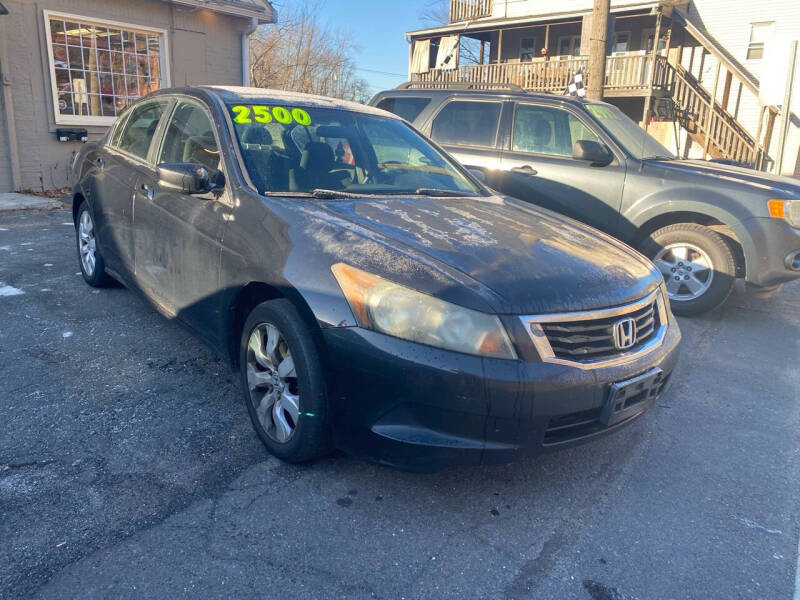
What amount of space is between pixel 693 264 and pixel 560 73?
16953mm

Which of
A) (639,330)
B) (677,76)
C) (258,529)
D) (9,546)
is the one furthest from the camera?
(677,76)

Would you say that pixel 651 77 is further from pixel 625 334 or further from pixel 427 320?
pixel 427 320

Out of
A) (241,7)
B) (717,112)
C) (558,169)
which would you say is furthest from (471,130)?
(717,112)

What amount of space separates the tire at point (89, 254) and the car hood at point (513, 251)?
9.19ft

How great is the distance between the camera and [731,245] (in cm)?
543

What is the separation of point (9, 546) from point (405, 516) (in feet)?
4.68

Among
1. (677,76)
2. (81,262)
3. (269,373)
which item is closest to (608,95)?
(677,76)

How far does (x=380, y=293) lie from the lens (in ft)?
7.85

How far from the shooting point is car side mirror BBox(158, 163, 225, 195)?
10.5ft

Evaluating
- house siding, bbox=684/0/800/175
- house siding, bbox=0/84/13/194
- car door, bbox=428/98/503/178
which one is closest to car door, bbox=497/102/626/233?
car door, bbox=428/98/503/178

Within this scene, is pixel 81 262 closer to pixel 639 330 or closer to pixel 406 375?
pixel 406 375

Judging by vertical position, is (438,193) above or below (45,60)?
below

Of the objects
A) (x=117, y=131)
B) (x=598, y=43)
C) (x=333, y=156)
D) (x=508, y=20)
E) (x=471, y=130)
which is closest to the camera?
(x=333, y=156)

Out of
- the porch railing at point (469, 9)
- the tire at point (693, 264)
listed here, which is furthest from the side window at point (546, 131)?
the porch railing at point (469, 9)
